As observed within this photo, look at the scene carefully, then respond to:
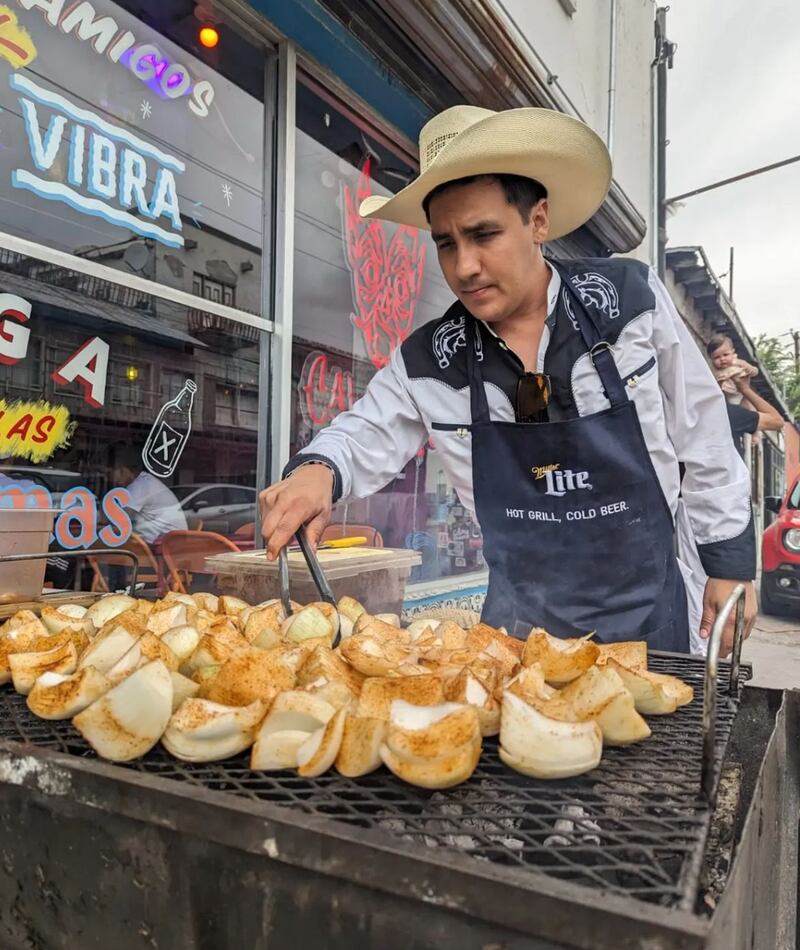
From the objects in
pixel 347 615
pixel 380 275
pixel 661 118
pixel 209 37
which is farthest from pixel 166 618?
pixel 661 118

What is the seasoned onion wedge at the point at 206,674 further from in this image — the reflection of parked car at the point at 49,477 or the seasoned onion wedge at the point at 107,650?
the reflection of parked car at the point at 49,477

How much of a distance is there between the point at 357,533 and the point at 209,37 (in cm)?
343

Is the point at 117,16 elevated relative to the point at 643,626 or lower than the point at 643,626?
elevated

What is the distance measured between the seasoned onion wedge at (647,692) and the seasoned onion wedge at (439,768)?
369 mm

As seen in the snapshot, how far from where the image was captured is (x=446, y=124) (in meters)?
Result: 2.34

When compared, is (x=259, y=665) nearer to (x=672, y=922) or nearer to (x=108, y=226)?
(x=672, y=922)

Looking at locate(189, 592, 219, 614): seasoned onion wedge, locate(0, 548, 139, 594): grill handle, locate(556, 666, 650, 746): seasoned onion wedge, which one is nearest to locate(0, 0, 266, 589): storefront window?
locate(0, 548, 139, 594): grill handle

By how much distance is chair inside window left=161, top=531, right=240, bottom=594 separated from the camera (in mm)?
4051

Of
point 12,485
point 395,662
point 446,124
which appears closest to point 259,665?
point 395,662

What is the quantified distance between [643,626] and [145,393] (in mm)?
2976

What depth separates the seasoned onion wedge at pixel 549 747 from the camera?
35.6 inches

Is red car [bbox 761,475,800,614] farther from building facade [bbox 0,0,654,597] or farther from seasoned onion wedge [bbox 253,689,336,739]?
seasoned onion wedge [bbox 253,689,336,739]

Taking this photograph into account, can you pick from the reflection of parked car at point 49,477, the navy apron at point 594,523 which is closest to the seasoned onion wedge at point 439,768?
the navy apron at point 594,523

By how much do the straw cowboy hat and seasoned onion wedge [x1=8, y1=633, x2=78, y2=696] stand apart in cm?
174
